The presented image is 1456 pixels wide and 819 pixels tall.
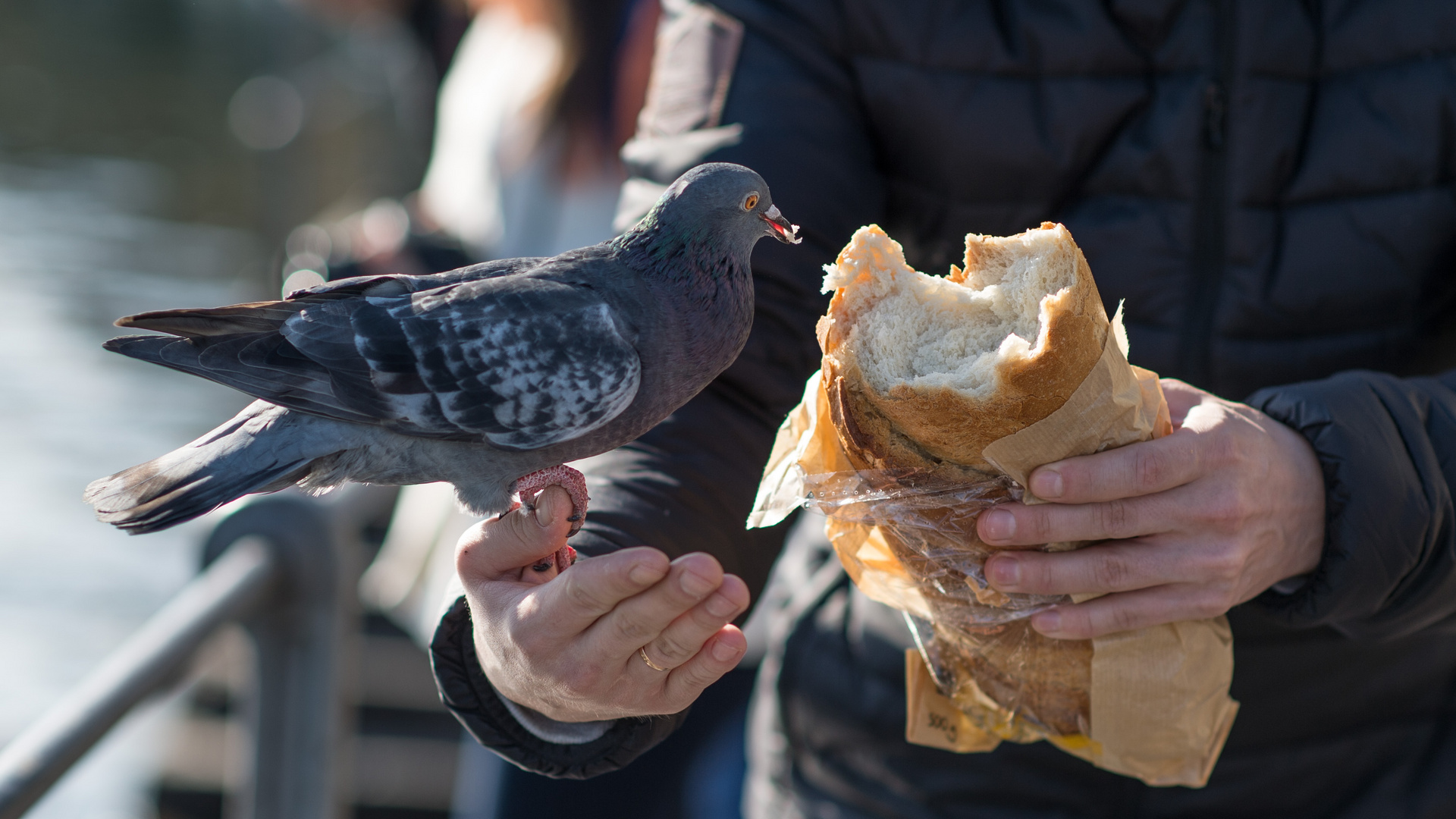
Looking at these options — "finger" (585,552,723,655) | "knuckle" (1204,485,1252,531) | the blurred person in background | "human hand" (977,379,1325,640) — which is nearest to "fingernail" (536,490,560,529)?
"finger" (585,552,723,655)

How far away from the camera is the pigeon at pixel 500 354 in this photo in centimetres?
127

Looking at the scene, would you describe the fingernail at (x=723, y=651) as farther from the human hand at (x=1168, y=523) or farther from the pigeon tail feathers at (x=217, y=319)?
the pigeon tail feathers at (x=217, y=319)

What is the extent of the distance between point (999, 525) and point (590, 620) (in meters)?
0.54

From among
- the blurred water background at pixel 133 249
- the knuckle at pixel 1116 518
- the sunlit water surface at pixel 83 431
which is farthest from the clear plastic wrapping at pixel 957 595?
the sunlit water surface at pixel 83 431

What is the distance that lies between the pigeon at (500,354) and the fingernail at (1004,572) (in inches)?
18.3

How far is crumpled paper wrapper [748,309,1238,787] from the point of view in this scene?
136cm

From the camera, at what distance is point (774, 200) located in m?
1.75

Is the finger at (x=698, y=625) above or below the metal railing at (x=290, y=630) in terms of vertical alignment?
above

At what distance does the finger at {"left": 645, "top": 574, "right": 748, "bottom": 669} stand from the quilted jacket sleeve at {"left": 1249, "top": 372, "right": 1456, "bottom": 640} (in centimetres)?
90

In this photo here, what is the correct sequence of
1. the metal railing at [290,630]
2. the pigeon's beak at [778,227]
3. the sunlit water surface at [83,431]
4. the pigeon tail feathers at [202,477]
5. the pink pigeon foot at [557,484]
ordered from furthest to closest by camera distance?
the sunlit water surface at [83,431]
the metal railing at [290,630]
the pink pigeon foot at [557,484]
the pigeon's beak at [778,227]
the pigeon tail feathers at [202,477]

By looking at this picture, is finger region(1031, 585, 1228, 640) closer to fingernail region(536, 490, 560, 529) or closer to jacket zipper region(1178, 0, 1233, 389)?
jacket zipper region(1178, 0, 1233, 389)

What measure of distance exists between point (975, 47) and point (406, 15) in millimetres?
4139

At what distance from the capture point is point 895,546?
1.51 metres

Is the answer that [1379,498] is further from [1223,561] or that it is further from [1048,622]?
[1048,622]
